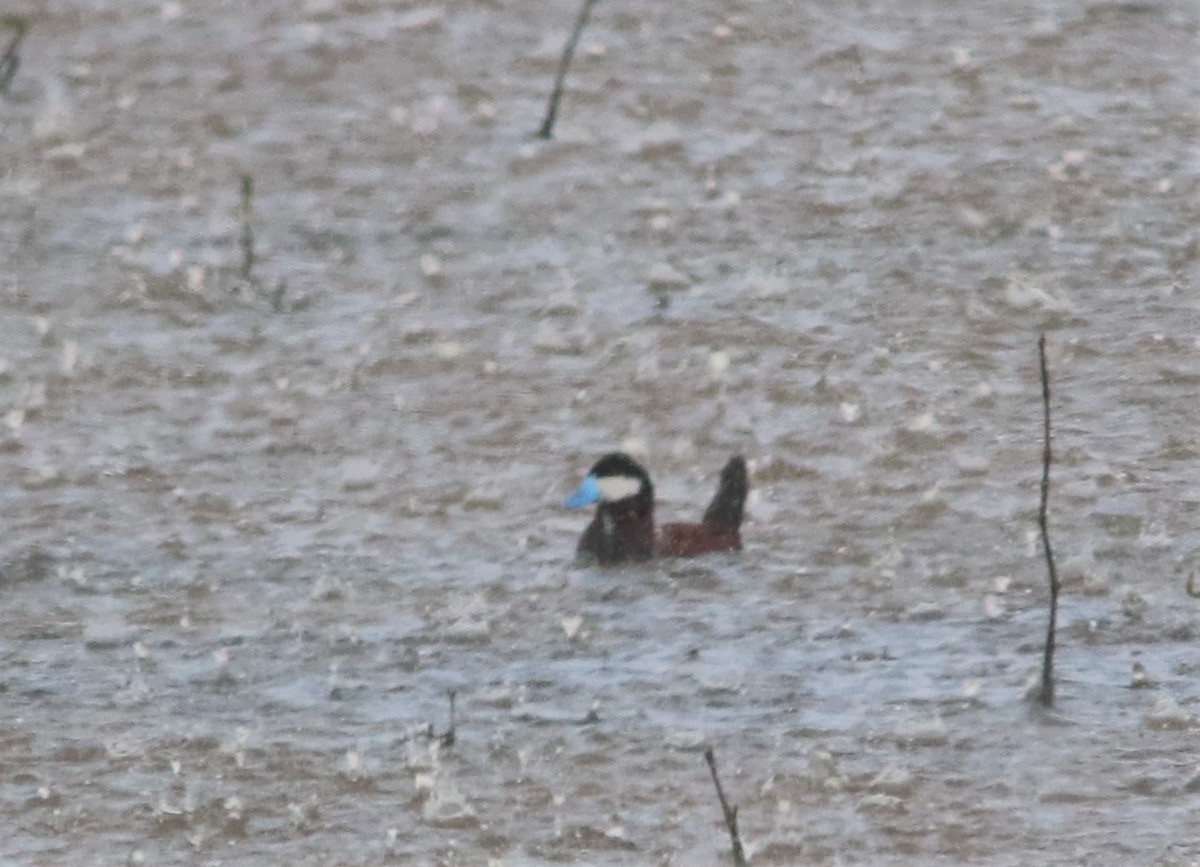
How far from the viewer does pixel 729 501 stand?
6.24m

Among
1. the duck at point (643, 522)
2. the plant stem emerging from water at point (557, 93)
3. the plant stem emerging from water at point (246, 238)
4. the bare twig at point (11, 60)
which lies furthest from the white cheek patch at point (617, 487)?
the bare twig at point (11, 60)

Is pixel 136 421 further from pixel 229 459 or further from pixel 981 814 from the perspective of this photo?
pixel 981 814

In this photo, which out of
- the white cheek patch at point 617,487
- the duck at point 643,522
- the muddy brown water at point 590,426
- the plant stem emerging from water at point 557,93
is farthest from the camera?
the plant stem emerging from water at point 557,93

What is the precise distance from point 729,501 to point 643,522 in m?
0.22

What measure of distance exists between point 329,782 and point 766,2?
6.87 meters

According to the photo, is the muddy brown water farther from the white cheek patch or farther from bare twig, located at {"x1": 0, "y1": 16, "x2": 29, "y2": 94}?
the white cheek patch

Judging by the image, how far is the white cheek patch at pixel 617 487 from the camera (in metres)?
6.26

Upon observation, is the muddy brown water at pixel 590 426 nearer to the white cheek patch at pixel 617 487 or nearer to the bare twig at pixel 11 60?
the bare twig at pixel 11 60

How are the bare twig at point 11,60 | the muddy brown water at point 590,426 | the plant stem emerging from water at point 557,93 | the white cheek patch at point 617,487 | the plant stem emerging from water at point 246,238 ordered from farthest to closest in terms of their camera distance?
1. the bare twig at point 11,60
2. the plant stem emerging from water at point 557,93
3. the plant stem emerging from water at point 246,238
4. the white cheek patch at point 617,487
5. the muddy brown water at point 590,426

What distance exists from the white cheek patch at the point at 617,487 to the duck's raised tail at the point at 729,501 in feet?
0.64

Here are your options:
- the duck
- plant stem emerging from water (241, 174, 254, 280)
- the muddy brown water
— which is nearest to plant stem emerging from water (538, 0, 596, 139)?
the muddy brown water

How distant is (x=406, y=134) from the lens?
9.84 meters

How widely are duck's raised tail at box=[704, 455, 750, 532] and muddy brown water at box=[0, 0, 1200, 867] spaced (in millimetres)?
144

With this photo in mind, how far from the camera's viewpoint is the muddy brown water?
15.6ft
